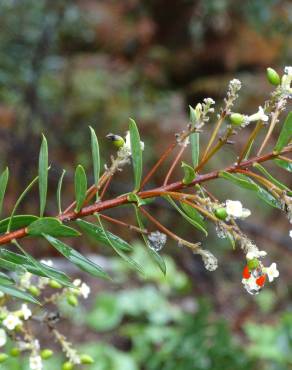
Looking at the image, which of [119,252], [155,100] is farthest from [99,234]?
[155,100]

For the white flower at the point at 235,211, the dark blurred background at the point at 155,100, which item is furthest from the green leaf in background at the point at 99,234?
the dark blurred background at the point at 155,100

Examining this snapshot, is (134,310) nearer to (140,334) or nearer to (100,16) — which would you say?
(140,334)

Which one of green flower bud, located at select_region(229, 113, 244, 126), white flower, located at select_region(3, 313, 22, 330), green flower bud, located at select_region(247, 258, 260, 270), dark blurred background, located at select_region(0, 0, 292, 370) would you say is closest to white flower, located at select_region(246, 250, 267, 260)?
green flower bud, located at select_region(247, 258, 260, 270)

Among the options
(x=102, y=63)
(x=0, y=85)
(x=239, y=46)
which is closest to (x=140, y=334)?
(x=0, y=85)

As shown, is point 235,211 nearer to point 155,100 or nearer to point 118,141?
Result: point 118,141

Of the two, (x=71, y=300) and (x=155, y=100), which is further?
(x=155, y=100)

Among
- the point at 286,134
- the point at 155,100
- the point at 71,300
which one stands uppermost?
the point at 286,134

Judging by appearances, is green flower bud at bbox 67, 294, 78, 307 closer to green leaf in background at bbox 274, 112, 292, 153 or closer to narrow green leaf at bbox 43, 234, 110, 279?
narrow green leaf at bbox 43, 234, 110, 279
